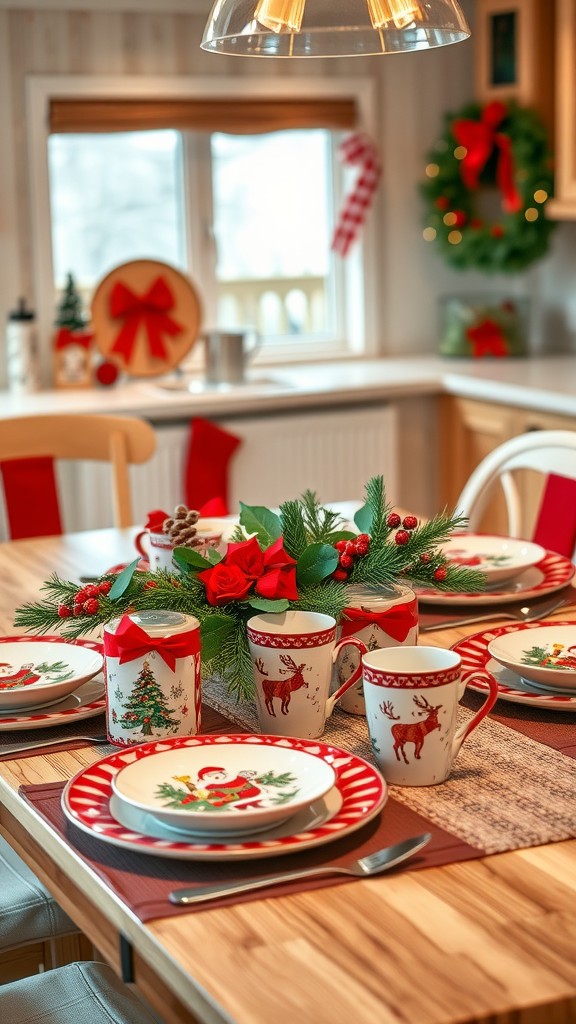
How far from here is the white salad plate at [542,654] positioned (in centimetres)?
125

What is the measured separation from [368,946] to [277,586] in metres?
0.46

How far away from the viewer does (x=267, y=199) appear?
12.6 feet

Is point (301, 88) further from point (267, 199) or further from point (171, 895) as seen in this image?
point (171, 895)

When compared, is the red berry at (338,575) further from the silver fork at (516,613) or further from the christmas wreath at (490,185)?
the christmas wreath at (490,185)

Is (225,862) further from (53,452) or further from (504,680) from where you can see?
(53,452)

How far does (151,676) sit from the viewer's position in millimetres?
1131

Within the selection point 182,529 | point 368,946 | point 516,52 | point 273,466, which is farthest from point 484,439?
point 368,946

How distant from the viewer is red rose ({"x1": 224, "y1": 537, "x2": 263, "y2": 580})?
124 centimetres

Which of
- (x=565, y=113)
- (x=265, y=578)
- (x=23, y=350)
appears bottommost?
(x=265, y=578)

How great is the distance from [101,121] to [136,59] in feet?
0.64

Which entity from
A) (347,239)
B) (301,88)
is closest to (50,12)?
(301,88)

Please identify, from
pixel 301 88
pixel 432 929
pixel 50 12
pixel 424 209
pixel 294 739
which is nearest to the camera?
pixel 432 929

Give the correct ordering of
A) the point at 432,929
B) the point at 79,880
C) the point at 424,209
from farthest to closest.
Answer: the point at 424,209 → the point at 79,880 → the point at 432,929

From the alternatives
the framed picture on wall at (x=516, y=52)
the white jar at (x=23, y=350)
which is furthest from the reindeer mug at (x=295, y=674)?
the framed picture on wall at (x=516, y=52)
